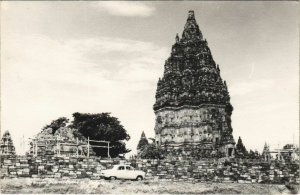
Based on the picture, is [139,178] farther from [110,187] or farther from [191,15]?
[191,15]

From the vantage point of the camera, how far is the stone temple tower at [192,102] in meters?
45.4

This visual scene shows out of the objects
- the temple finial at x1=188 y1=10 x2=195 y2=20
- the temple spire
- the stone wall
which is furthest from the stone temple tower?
A: the stone wall

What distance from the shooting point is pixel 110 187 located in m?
19.8

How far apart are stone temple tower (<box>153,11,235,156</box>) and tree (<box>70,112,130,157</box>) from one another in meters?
4.50

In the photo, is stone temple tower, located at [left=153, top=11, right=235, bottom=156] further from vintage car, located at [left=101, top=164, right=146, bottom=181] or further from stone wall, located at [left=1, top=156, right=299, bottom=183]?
vintage car, located at [left=101, top=164, right=146, bottom=181]

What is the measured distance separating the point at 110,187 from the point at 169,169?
5582 millimetres

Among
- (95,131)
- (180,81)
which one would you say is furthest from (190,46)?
(95,131)

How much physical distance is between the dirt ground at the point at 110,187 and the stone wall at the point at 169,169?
4.69ft

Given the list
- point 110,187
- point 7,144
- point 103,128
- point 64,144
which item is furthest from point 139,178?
point 103,128

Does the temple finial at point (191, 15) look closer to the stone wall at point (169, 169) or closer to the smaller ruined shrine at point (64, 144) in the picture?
the smaller ruined shrine at point (64, 144)

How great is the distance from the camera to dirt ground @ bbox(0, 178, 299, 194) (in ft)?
62.1

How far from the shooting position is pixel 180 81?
159 feet

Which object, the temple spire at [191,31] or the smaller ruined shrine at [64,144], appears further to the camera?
the temple spire at [191,31]

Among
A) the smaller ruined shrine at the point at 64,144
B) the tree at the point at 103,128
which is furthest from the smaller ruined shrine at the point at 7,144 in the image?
the tree at the point at 103,128
